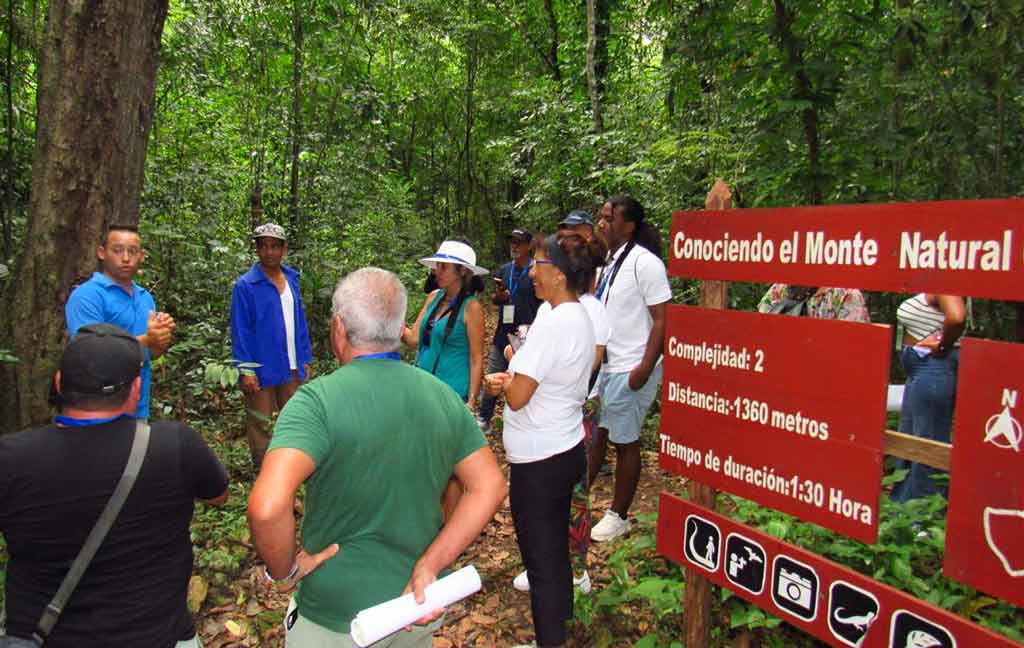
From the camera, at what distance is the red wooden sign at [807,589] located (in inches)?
84.0

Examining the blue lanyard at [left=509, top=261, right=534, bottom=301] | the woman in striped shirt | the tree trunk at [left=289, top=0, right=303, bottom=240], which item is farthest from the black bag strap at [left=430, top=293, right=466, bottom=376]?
the tree trunk at [left=289, top=0, right=303, bottom=240]

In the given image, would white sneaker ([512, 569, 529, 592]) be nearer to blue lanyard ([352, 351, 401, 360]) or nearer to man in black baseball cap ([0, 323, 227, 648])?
man in black baseball cap ([0, 323, 227, 648])

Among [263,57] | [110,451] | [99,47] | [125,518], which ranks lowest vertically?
[125,518]

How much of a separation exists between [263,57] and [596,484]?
7.55 metres

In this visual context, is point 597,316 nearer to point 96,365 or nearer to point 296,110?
point 96,365

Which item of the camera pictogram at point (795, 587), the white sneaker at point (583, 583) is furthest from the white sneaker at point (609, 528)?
the camera pictogram at point (795, 587)

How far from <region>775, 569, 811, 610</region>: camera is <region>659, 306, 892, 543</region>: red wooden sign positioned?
0.78 ft

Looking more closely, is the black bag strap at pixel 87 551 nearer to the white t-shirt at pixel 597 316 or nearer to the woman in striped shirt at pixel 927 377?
the white t-shirt at pixel 597 316

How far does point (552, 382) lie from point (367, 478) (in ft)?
4.47

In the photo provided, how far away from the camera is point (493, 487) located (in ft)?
7.34

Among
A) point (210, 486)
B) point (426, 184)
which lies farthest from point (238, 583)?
point (426, 184)

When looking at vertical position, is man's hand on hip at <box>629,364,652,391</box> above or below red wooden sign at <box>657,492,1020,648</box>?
above

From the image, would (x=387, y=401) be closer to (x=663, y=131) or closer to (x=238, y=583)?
(x=238, y=583)

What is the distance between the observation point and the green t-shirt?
203 centimetres
